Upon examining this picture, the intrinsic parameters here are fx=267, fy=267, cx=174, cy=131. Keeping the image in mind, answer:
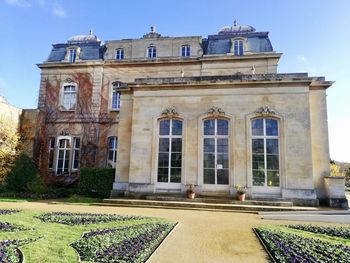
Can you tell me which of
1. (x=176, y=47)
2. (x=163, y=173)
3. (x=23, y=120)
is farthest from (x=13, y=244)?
(x=176, y=47)

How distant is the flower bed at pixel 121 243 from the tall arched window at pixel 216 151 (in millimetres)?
5886

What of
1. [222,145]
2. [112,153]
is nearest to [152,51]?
[112,153]

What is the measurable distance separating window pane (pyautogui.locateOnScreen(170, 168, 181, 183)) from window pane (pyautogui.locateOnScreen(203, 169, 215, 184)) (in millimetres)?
1182

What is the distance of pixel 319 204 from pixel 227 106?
5656mm

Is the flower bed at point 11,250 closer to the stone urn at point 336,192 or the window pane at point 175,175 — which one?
the window pane at point 175,175

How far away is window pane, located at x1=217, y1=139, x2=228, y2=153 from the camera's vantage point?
12.1 meters

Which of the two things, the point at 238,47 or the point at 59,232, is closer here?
the point at 59,232

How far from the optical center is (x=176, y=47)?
67.5 ft

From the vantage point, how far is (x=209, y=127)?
40.7 feet

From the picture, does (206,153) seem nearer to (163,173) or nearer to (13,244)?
(163,173)

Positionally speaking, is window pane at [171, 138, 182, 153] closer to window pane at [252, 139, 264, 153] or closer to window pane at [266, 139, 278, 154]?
window pane at [252, 139, 264, 153]

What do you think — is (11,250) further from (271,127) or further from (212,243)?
(271,127)

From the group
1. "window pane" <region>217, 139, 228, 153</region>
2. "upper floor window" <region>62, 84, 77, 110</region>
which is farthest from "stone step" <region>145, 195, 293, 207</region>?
"upper floor window" <region>62, 84, 77, 110</region>

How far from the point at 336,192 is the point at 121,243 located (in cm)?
958
